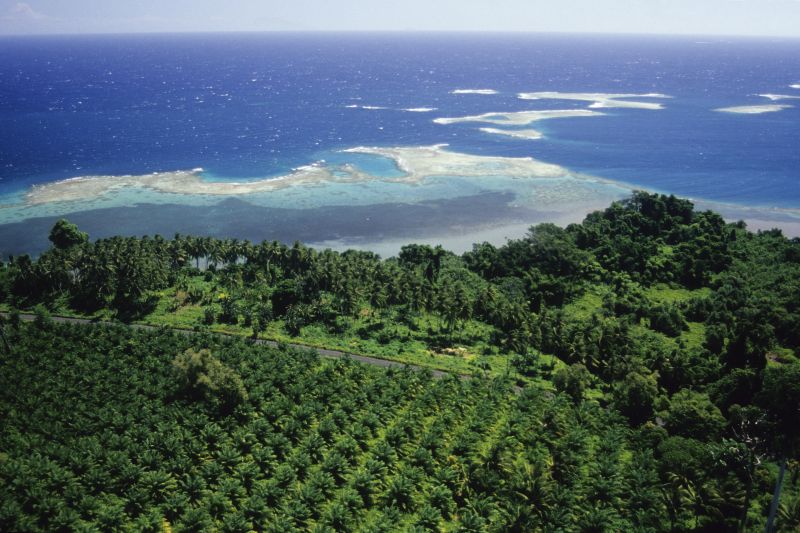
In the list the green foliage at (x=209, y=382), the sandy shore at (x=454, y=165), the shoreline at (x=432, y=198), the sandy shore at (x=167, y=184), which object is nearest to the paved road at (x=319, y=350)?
the green foliage at (x=209, y=382)

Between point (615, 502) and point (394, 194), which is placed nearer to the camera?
point (615, 502)

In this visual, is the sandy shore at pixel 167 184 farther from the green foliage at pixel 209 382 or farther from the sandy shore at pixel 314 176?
the green foliage at pixel 209 382

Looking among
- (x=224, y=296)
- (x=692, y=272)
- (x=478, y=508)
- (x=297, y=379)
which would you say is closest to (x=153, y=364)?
(x=297, y=379)

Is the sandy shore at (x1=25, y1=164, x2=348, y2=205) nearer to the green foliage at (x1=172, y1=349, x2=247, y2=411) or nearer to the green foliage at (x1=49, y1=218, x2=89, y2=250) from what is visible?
the green foliage at (x1=49, y1=218, x2=89, y2=250)

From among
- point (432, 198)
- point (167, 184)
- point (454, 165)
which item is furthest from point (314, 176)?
point (454, 165)

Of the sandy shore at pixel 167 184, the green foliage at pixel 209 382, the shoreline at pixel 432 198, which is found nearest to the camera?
the green foliage at pixel 209 382

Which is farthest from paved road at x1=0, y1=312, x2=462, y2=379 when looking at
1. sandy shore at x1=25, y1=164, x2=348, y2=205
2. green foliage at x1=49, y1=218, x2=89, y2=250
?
sandy shore at x1=25, y1=164, x2=348, y2=205

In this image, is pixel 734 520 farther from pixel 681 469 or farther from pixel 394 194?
pixel 394 194

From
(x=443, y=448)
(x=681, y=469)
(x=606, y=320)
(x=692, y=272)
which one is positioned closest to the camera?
(x=681, y=469)
